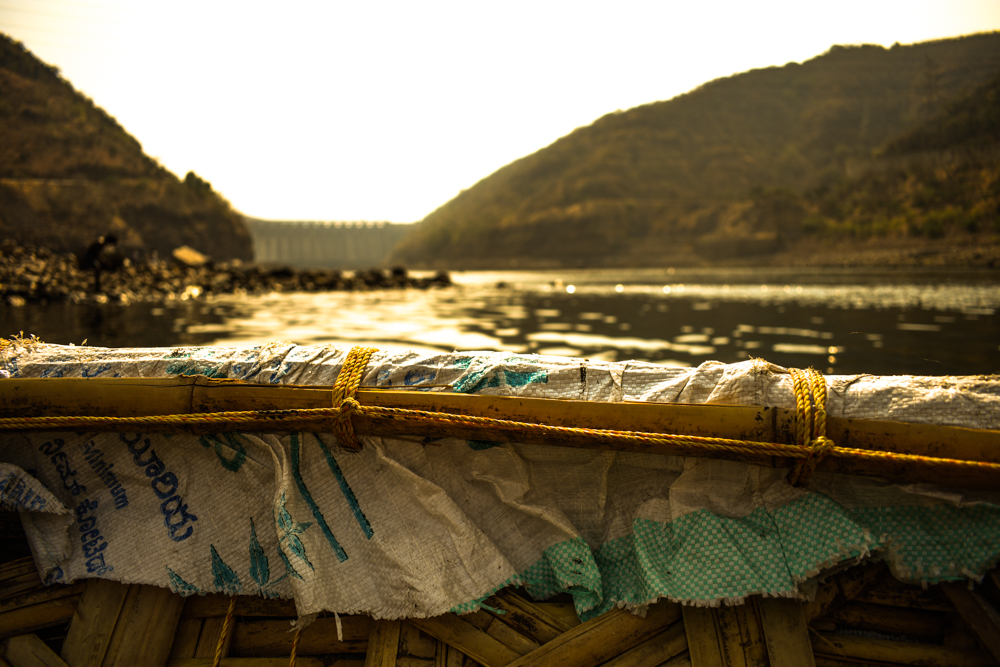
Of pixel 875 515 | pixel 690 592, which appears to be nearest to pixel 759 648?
pixel 690 592

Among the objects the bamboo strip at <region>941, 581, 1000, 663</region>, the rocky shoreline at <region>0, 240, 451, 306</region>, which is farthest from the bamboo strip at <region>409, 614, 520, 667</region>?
the rocky shoreline at <region>0, 240, 451, 306</region>

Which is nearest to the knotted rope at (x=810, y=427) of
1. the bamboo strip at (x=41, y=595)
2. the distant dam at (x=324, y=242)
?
the bamboo strip at (x=41, y=595)

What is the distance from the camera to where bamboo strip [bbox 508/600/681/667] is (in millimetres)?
1387

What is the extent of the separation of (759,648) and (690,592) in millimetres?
214

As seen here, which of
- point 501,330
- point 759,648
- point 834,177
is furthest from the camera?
point 834,177

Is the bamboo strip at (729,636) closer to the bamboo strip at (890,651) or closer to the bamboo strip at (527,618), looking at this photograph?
the bamboo strip at (890,651)

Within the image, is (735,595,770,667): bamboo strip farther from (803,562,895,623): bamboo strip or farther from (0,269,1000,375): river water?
(0,269,1000,375): river water

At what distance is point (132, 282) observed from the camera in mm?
18828

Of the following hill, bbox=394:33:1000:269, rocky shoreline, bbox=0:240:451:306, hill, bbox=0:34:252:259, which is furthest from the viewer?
hill, bbox=394:33:1000:269

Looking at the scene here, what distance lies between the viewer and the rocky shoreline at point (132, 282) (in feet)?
48.9

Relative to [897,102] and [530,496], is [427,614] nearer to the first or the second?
[530,496]

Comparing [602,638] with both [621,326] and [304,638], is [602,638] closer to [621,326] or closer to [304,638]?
[304,638]

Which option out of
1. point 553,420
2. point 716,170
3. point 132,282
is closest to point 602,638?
point 553,420

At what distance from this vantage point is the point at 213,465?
1.67 meters
